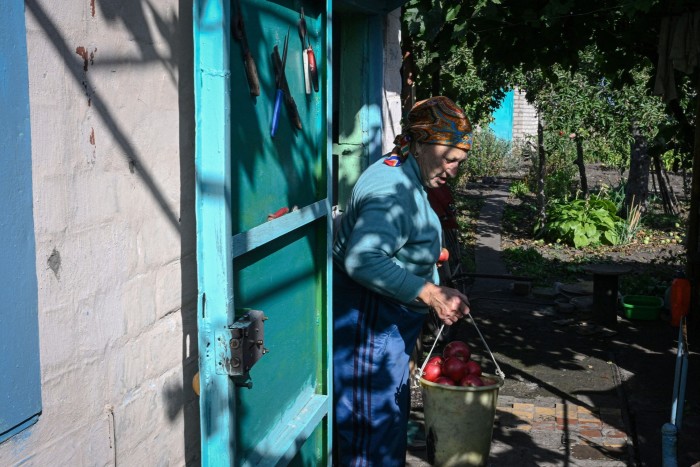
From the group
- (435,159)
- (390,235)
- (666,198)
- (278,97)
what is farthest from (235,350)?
(666,198)

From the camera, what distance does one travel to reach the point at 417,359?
254 inches

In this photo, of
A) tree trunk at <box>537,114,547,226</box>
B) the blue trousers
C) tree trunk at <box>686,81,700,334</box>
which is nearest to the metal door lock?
the blue trousers

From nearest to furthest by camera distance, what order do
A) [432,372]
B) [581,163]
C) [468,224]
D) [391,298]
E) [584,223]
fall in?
[391,298], [432,372], [584,223], [581,163], [468,224]

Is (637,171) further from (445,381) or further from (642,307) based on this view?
(445,381)

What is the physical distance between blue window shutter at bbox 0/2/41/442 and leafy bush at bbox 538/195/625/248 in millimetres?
11237

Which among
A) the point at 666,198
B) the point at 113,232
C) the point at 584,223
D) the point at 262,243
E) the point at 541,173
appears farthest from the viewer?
the point at 541,173

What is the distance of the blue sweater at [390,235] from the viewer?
134 inches

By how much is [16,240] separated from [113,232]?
41cm

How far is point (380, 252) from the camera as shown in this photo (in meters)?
3.40

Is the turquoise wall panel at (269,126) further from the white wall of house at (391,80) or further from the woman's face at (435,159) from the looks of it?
the white wall of house at (391,80)

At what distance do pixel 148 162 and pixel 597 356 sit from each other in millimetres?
5890

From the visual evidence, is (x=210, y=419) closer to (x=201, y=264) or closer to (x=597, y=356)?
(x=201, y=264)

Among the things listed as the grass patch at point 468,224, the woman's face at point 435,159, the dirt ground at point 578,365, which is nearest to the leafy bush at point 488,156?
the grass patch at point 468,224

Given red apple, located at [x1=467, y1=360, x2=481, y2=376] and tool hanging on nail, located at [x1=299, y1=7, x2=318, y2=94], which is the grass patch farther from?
tool hanging on nail, located at [x1=299, y1=7, x2=318, y2=94]
